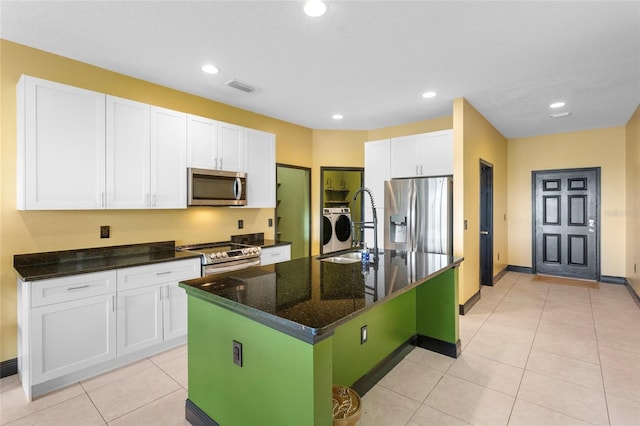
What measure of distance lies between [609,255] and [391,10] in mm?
5900

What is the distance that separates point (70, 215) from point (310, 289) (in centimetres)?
244

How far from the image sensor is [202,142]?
349 cm

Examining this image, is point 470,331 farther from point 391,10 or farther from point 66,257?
point 66,257

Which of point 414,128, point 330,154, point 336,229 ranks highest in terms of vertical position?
point 414,128

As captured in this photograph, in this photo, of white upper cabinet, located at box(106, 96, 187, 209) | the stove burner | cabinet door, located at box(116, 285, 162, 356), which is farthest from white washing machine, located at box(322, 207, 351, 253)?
cabinet door, located at box(116, 285, 162, 356)

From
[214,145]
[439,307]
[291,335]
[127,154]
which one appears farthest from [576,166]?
[127,154]

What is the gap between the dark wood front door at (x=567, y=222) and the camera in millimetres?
5551

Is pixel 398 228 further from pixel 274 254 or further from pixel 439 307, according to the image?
pixel 274 254

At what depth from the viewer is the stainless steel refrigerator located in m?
3.94

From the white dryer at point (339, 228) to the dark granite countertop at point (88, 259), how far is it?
3.40m

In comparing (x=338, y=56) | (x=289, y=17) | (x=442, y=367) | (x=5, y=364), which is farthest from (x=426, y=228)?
(x=5, y=364)

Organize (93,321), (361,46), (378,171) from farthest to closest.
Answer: (378,171), (361,46), (93,321)

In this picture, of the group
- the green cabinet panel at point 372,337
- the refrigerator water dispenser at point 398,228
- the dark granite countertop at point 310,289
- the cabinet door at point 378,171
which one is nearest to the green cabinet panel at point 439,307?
the green cabinet panel at point 372,337

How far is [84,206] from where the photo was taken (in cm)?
266
